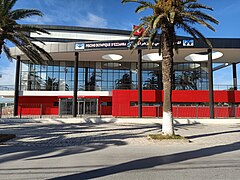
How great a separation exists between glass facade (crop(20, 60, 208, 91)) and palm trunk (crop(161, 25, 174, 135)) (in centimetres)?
2398

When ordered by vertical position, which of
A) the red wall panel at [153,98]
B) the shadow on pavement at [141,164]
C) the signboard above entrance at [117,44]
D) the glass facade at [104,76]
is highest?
the signboard above entrance at [117,44]

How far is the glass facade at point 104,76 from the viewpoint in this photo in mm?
38781

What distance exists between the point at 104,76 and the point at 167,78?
26.1 metres

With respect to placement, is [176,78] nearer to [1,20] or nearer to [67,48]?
[67,48]

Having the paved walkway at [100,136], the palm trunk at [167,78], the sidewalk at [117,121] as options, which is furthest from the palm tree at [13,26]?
the sidewalk at [117,121]

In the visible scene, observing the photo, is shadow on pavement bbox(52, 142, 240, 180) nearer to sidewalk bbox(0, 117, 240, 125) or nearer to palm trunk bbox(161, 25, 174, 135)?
palm trunk bbox(161, 25, 174, 135)

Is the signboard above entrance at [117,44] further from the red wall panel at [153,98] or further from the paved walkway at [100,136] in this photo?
the paved walkway at [100,136]

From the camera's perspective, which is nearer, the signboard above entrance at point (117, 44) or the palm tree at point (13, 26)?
the palm tree at point (13, 26)

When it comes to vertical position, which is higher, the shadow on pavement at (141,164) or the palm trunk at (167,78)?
the palm trunk at (167,78)

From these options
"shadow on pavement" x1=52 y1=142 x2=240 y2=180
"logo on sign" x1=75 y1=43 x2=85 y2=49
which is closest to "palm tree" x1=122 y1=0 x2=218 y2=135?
"shadow on pavement" x1=52 y1=142 x2=240 y2=180

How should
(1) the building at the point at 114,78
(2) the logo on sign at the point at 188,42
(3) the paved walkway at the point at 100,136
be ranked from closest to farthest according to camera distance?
(3) the paved walkway at the point at 100,136, (2) the logo on sign at the point at 188,42, (1) the building at the point at 114,78

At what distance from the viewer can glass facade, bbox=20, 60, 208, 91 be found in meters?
38.8

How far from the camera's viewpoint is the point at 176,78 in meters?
39.7

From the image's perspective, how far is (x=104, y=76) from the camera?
130ft
